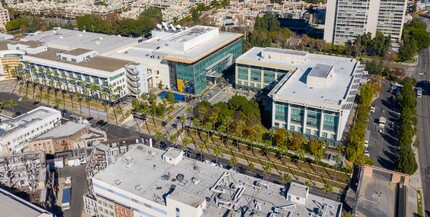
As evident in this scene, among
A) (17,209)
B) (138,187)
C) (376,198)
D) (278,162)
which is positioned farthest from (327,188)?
(17,209)

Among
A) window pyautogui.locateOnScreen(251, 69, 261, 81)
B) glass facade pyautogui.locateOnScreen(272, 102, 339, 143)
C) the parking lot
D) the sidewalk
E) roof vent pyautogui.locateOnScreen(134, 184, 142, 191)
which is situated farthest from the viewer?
window pyautogui.locateOnScreen(251, 69, 261, 81)

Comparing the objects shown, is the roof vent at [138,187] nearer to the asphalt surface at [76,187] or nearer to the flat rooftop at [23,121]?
the asphalt surface at [76,187]

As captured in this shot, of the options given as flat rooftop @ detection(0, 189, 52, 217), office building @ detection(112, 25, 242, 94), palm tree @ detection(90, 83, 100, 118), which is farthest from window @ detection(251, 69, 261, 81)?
flat rooftop @ detection(0, 189, 52, 217)

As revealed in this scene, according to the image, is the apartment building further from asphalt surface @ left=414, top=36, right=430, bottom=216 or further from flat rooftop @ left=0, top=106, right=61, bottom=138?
asphalt surface @ left=414, top=36, right=430, bottom=216

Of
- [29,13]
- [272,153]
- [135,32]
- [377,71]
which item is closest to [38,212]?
[272,153]

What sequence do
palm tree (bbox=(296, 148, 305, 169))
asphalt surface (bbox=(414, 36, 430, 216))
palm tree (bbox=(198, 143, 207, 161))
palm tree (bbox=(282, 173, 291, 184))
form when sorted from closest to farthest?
1. palm tree (bbox=(282, 173, 291, 184))
2. asphalt surface (bbox=(414, 36, 430, 216))
3. palm tree (bbox=(296, 148, 305, 169))
4. palm tree (bbox=(198, 143, 207, 161))

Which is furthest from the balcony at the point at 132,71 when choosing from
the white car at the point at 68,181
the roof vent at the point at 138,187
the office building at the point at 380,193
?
the office building at the point at 380,193
